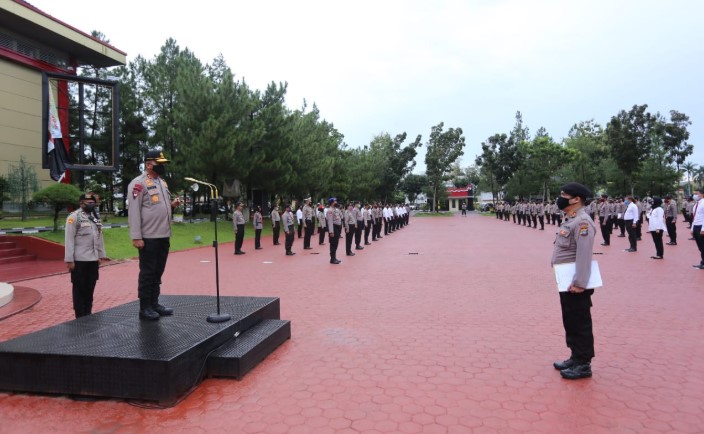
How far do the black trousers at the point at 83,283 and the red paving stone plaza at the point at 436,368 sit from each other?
30.5 inches

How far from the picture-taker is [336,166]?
36.0 metres

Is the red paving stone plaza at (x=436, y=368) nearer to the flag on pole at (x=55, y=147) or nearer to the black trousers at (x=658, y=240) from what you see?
the black trousers at (x=658, y=240)

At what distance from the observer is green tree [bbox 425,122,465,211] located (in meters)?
51.3

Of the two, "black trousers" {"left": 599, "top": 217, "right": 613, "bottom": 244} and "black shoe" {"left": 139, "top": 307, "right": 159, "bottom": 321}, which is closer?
"black shoe" {"left": 139, "top": 307, "right": 159, "bottom": 321}

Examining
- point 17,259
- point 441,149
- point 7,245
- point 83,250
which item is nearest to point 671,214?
point 83,250

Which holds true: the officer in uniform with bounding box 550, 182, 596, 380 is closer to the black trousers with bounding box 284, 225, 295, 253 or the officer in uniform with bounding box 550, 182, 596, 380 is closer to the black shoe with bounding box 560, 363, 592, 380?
the black shoe with bounding box 560, 363, 592, 380

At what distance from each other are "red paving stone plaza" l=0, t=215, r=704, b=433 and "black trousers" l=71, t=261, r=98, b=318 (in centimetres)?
77

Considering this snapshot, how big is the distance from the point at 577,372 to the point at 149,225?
410 centimetres

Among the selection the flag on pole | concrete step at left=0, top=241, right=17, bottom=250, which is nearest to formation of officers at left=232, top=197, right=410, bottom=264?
the flag on pole

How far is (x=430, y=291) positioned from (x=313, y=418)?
4873 mm

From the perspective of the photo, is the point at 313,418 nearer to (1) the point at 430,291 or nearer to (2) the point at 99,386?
(2) the point at 99,386

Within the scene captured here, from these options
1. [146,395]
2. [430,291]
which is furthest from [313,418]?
[430,291]

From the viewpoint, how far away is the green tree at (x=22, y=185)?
19.0m

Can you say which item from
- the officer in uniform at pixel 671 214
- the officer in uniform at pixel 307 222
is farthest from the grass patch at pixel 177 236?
the officer in uniform at pixel 671 214
